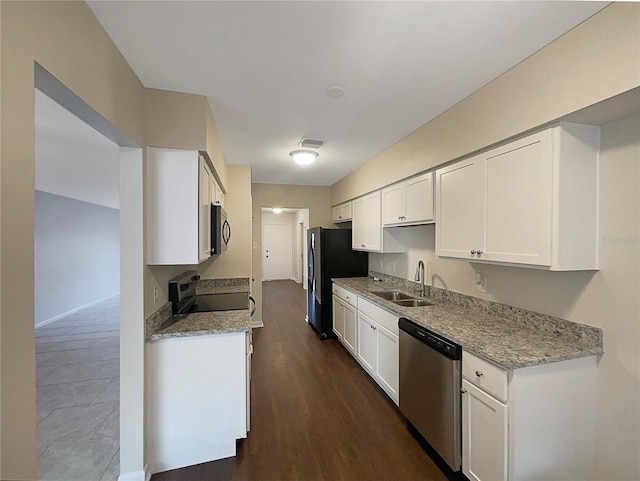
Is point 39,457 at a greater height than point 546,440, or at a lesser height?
lesser

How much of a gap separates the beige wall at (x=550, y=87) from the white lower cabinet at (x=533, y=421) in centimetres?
136

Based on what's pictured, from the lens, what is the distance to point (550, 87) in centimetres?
150

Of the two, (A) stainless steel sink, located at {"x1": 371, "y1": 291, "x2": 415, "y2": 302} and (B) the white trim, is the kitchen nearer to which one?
(A) stainless steel sink, located at {"x1": 371, "y1": 291, "x2": 415, "y2": 302}

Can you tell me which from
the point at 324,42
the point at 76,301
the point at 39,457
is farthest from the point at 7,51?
the point at 76,301

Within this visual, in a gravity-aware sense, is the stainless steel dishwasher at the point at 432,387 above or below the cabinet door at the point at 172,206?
below

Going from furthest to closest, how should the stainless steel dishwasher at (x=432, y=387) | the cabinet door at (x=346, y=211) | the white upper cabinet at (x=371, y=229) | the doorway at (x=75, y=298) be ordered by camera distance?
the cabinet door at (x=346, y=211), the white upper cabinet at (x=371, y=229), the doorway at (x=75, y=298), the stainless steel dishwasher at (x=432, y=387)

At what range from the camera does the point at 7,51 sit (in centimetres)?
80

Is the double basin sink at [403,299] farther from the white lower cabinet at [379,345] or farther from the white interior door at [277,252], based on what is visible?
the white interior door at [277,252]

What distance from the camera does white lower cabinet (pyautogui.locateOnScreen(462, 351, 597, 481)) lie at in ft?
4.73

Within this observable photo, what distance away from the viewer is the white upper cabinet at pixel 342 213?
4621 mm

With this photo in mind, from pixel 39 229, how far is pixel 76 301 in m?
2.08

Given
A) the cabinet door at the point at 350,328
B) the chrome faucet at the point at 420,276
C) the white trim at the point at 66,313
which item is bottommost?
the white trim at the point at 66,313

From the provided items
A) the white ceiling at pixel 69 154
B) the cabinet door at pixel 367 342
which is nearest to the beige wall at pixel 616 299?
the cabinet door at pixel 367 342

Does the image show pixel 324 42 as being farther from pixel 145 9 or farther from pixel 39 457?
pixel 39 457
